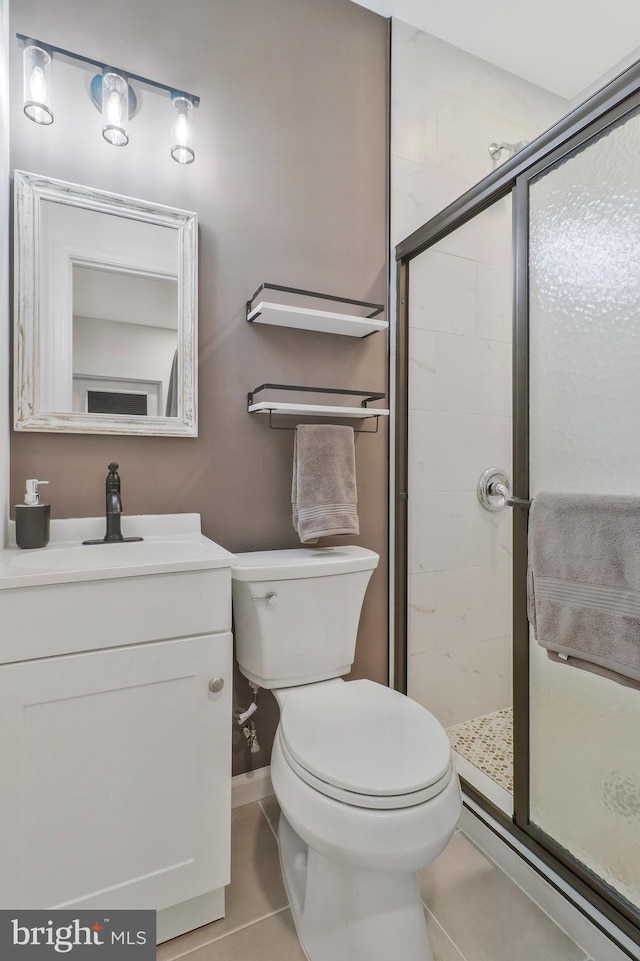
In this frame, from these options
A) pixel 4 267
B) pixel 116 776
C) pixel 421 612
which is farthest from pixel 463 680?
pixel 4 267

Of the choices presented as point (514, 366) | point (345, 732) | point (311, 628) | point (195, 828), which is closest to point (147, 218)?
point (514, 366)

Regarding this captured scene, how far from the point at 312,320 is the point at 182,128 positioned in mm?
646

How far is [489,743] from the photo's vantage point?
1.78 metres

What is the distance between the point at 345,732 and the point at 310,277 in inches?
54.5

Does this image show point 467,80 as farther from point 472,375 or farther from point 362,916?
point 362,916

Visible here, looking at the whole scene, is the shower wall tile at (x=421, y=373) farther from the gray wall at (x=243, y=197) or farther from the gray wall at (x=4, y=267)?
the gray wall at (x=4, y=267)

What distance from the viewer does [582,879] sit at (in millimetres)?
1097

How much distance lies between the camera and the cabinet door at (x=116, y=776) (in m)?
0.93

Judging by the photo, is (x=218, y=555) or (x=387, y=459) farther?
(x=387, y=459)

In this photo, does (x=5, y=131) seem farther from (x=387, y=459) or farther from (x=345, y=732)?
(x=345, y=732)

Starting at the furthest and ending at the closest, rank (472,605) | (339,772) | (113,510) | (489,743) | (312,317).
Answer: (472,605), (489,743), (312,317), (113,510), (339,772)

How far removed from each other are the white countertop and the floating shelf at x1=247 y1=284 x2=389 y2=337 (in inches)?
26.0


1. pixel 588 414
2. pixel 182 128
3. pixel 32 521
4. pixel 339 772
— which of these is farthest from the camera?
pixel 182 128

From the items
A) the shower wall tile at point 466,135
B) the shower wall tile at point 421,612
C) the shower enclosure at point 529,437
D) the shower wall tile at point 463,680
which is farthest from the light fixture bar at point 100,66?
the shower wall tile at point 463,680
